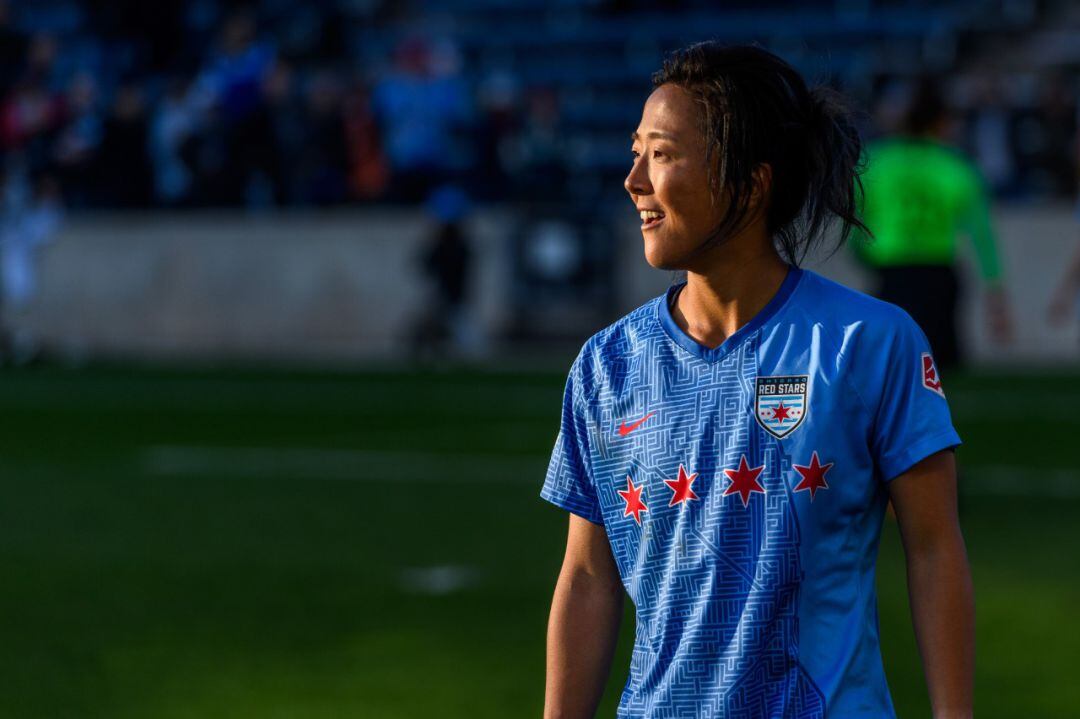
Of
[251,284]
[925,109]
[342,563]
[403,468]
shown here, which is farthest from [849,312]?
[251,284]

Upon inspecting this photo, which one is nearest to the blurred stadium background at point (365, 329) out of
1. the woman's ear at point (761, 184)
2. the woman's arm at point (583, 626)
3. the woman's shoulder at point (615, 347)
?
the woman's arm at point (583, 626)

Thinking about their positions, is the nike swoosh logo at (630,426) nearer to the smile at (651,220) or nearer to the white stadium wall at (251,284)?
the smile at (651,220)

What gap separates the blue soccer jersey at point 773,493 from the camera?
2.71 metres

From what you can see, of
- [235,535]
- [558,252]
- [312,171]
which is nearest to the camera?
[235,535]

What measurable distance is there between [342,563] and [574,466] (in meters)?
6.28

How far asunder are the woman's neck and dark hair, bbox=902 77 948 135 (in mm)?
6746

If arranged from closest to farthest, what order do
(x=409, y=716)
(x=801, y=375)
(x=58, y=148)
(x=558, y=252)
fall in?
1. (x=801, y=375)
2. (x=409, y=716)
3. (x=558, y=252)
4. (x=58, y=148)

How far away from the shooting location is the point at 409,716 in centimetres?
607

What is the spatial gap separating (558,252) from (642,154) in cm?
2132

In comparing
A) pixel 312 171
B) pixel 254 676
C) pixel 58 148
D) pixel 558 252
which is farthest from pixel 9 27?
pixel 254 676

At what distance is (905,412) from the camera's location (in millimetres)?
2695

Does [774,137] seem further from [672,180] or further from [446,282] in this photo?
[446,282]

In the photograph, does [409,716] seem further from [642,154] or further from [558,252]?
[558,252]

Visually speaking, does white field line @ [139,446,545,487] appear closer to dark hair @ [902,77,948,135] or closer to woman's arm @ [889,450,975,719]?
dark hair @ [902,77,948,135]
